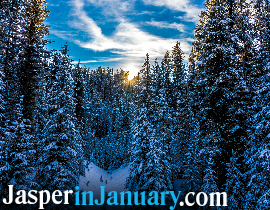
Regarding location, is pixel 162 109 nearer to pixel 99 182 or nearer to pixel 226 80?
pixel 226 80

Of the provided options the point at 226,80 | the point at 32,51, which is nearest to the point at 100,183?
the point at 32,51

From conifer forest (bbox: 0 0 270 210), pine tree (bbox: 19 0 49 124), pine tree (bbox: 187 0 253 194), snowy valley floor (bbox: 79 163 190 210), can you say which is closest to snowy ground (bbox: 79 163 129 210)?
snowy valley floor (bbox: 79 163 190 210)

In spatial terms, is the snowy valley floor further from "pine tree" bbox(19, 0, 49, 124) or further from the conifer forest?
"pine tree" bbox(19, 0, 49, 124)

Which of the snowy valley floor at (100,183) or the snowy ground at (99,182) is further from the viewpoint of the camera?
the snowy ground at (99,182)

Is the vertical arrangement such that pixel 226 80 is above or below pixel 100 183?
above

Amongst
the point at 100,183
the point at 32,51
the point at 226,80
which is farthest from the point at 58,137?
the point at 100,183

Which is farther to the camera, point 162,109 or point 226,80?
point 162,109


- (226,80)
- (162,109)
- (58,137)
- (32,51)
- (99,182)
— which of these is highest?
(32,51)

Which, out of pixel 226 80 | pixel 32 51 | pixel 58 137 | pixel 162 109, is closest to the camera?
pixel 226 80

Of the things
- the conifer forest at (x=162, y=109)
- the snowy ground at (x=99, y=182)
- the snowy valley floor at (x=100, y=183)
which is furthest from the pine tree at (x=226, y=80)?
the snowy ground at (x=99, y=182)

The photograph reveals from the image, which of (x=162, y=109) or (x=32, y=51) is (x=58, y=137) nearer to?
(x=32, y=51)

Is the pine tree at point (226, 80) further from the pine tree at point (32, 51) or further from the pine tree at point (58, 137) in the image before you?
the pine tree at point (32, 51)

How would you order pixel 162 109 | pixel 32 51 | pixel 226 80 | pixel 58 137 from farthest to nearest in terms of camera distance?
pixel 162 109, pixel 32 51, pixel 58 137, pixel 226 80

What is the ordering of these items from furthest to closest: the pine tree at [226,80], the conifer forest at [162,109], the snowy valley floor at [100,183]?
1. the snowy valley floor at [100,183]
2. the pine tree at [226,80]
3. the conifer forest at [162,109]
